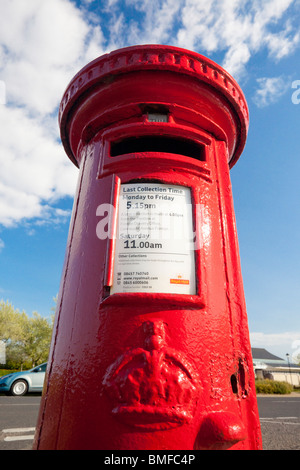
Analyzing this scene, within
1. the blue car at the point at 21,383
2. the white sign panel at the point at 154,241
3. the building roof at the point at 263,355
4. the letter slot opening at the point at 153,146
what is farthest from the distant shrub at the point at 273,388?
the building roof at the point at 263,355

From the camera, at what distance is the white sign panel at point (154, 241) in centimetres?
130

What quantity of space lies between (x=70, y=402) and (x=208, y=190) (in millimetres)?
1114

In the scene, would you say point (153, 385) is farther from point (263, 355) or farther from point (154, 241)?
point (263, 355)

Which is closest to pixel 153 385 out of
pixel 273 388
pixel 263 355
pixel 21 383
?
pixel 21 383

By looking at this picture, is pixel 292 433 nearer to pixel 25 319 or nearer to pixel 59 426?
pixel 59 426

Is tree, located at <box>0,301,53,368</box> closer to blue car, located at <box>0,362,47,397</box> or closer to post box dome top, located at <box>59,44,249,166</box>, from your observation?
blue car, located at <box>0,362,47,397</box>

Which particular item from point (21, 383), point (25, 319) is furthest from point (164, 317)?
point (25, 319)

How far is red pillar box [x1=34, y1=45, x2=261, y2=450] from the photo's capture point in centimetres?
112

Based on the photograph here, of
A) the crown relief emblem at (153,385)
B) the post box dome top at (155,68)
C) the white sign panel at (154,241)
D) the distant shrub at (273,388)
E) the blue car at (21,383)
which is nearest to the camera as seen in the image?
the crown relief emblem at (153,385)

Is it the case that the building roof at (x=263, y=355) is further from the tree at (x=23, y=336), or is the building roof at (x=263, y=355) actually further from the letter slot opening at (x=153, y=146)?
the letter slot opening at (x=153, y=146)

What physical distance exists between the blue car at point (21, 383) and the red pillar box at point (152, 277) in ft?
32.5

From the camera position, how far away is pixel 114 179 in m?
1.52

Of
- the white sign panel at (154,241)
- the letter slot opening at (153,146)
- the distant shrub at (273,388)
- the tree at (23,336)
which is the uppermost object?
the tree at (23,336)
